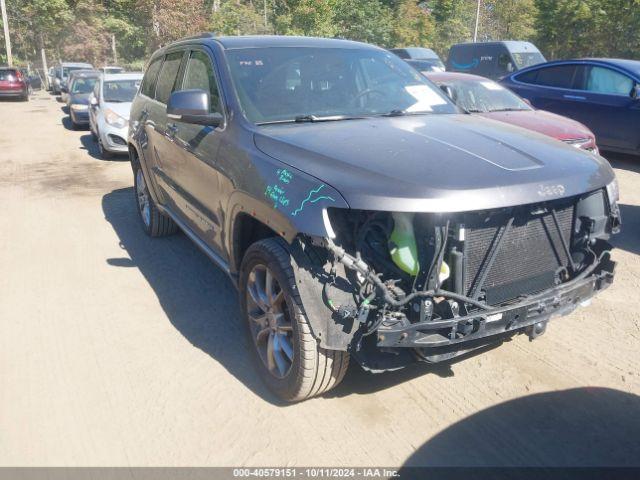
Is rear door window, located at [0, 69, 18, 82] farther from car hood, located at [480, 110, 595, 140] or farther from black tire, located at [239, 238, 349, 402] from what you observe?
black tire, located at [239, 238, 349, 402]

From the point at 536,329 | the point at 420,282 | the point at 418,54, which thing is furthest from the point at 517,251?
the point at 418,54

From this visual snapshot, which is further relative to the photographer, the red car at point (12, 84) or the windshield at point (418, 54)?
the red car at point (12, 84)

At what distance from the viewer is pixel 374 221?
8.87 feet

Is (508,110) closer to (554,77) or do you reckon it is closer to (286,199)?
(554,77)

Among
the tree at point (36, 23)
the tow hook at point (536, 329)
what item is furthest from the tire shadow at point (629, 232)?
the tree at point (36, 23)

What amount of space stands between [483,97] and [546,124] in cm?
117

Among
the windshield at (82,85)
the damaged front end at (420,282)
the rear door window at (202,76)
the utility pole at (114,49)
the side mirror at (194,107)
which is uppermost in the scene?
the utility pole at (114,49)

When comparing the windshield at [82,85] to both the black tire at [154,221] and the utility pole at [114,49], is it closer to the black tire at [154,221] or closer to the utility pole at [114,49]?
the black tire at [154,221]

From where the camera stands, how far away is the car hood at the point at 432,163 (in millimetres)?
2520

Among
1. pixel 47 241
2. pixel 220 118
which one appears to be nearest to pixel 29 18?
pixel 47 241

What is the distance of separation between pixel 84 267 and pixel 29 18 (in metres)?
42.8

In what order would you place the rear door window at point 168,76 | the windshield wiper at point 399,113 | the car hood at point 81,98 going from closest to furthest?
the windshield wiper at point 399,113 < the rear door window at point 168,76 < the car hood at point 81,98

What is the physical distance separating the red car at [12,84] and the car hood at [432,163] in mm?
27687

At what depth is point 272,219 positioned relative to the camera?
2.90 metres
